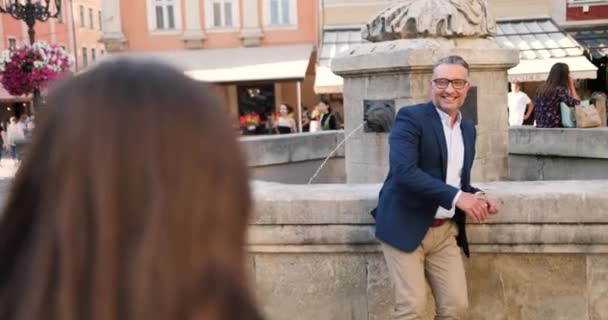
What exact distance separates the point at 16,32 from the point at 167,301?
133 feet

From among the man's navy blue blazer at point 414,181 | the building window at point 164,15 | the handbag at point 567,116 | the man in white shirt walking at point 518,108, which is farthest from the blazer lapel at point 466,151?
the building window at point 164,15

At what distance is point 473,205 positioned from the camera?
3.26 metres

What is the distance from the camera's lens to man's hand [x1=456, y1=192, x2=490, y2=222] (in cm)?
324

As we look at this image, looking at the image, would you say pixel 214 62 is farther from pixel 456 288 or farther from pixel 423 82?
pixel 456 288

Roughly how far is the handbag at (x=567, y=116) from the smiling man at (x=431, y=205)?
446 cm

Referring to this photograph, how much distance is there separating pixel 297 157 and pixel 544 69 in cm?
1296

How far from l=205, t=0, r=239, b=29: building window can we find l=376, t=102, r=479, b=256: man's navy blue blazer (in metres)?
23.4

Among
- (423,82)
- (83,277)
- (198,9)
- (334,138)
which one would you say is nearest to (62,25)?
(198,9)

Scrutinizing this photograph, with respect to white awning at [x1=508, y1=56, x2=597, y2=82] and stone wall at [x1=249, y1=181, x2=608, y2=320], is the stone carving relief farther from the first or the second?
white awning at [x1=508, y1=56, x2=597, y2=82]

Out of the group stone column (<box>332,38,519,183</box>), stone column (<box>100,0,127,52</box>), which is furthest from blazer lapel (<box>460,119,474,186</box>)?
stone column (<box>100,0,127,52</box>)

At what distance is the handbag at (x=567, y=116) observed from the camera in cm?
754

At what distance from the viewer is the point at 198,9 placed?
26125mm

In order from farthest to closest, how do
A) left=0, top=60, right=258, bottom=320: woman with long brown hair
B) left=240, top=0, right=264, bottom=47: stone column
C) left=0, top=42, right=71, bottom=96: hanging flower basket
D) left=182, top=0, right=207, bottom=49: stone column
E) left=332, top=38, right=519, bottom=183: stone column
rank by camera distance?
left=182, top=0, right=207, bottom=49: stone column, left=240, top=0, right=264, bottom=47: stone column, left=0, top=42, right=71, bottom=96: hanging flower basket, left=332, top=38, right=519, bottom=183: stone column, left=0, top=60, right=258, bottom=320: woman with long brown hair

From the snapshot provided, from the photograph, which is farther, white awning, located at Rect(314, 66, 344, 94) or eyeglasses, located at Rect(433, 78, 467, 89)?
white awning, located at Rect(314, 66, 344, 94)
